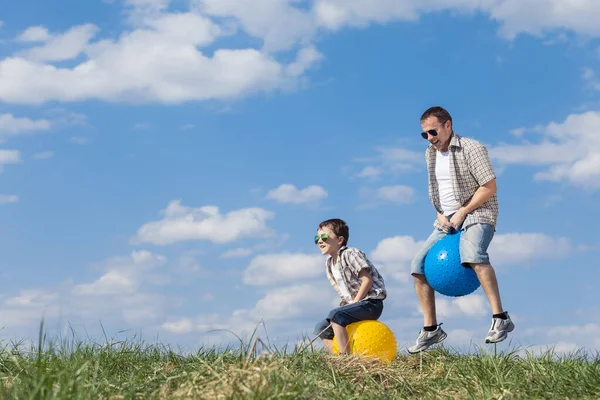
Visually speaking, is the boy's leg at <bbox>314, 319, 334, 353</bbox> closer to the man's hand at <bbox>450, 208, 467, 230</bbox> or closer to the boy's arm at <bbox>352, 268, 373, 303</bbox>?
the boy's arm at <bbox>352, 268, 373, 303</bbox>

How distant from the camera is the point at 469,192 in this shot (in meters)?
9.23

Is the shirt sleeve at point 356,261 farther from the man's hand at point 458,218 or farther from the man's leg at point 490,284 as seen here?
the man's leg at point 490,284

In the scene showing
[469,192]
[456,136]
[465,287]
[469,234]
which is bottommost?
[465,287]

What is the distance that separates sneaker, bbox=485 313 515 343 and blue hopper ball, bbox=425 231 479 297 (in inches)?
20.3

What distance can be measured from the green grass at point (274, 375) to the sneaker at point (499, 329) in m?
0.40

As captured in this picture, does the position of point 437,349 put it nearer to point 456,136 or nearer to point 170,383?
point 456,136

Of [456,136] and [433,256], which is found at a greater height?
[456,136]

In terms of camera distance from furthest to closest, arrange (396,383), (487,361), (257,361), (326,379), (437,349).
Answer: (437,349) → (487,361) → (396,383) → (326,379) → (257,361)

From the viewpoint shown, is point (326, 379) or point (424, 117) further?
point (424, 117)

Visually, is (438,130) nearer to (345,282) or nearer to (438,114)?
(438,114)

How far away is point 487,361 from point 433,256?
5.55 feet

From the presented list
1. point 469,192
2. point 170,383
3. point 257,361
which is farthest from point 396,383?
point 469,192

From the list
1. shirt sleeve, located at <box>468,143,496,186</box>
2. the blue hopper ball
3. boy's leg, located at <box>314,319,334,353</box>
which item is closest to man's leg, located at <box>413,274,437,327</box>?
the blue hopper ball

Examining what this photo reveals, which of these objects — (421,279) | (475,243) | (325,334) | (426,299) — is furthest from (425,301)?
(325,334)
